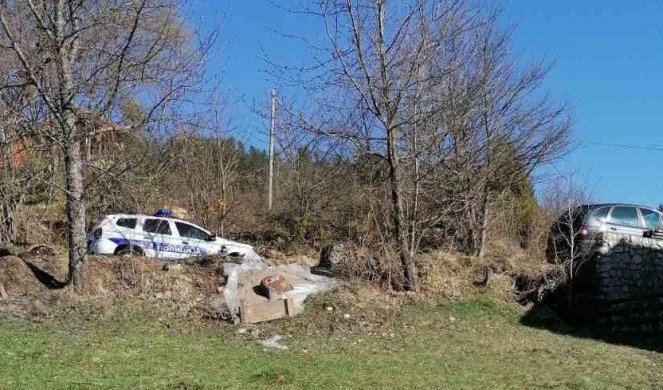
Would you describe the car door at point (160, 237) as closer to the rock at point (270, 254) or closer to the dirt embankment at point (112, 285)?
the rock at point (270, 254)

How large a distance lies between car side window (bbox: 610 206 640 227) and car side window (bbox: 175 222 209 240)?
11.1 meters

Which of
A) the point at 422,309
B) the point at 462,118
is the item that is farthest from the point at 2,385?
the point at 462,118

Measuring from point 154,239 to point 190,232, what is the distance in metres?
1.16

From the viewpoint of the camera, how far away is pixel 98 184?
45.6ft

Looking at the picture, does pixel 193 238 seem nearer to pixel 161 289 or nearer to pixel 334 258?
pixel 334 258

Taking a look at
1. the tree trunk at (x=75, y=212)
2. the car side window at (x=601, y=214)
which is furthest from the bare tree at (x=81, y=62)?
the car side window at (x=601, y=214)

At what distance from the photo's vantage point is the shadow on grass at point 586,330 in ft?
47.3

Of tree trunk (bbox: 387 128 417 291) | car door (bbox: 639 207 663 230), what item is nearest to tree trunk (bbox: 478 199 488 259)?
tree trunk (bbox: 387 128 417 291)

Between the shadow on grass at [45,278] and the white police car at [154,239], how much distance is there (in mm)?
3114

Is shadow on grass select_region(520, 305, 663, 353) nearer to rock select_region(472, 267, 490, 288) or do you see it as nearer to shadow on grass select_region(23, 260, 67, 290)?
rock select_region(472, 267, 490, 288)

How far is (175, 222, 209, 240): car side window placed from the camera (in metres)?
18.9

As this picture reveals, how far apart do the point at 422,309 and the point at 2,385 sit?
30.7 feet

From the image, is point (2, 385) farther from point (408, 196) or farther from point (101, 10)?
point (408, 196)

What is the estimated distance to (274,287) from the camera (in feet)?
45.8
